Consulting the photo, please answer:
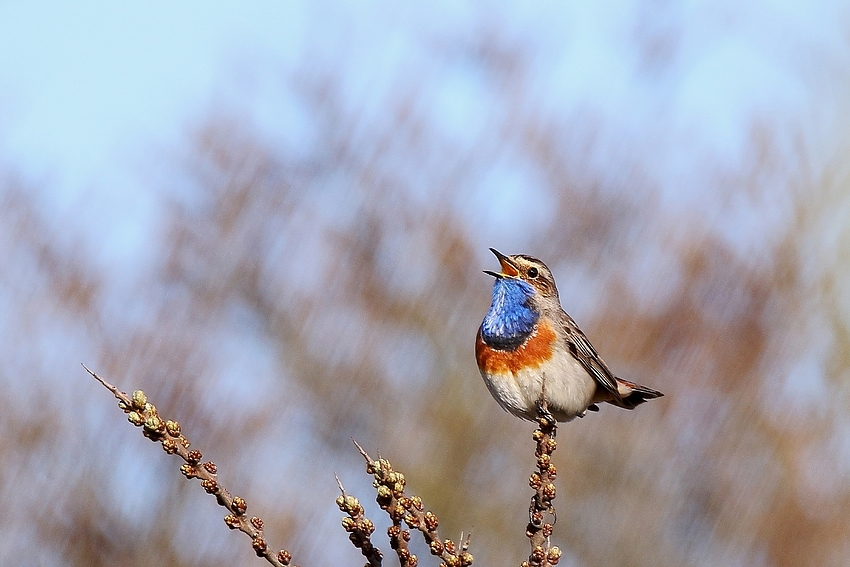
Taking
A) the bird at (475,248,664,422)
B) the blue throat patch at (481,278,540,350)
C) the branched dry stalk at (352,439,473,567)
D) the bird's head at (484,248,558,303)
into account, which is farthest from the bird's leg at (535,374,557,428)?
the branched dry stalk at (352,439,473,567)

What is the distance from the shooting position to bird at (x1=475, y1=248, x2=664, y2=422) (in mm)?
5707

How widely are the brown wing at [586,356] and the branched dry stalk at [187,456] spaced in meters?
3.18

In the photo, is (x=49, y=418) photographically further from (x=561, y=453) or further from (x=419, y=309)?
(x=561, y=453)

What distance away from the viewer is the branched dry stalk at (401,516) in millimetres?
3070

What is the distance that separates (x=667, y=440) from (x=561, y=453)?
1238 millimetres

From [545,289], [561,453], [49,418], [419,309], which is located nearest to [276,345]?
[419,309]

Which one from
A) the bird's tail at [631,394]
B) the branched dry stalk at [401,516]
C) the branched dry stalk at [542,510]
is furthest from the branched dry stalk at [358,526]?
the bird's tail at [631,394]

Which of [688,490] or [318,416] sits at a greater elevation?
[688,490]

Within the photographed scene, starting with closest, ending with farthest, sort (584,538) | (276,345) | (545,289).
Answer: (545,289)
(584,538)
(276,345)

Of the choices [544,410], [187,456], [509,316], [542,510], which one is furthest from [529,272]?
[187,456]

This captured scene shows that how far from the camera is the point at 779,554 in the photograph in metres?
11.8

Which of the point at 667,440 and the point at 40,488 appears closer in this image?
the point at 40,488

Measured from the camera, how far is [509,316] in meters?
5.82

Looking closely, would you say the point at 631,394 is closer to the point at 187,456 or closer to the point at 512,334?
the point at 512,334
